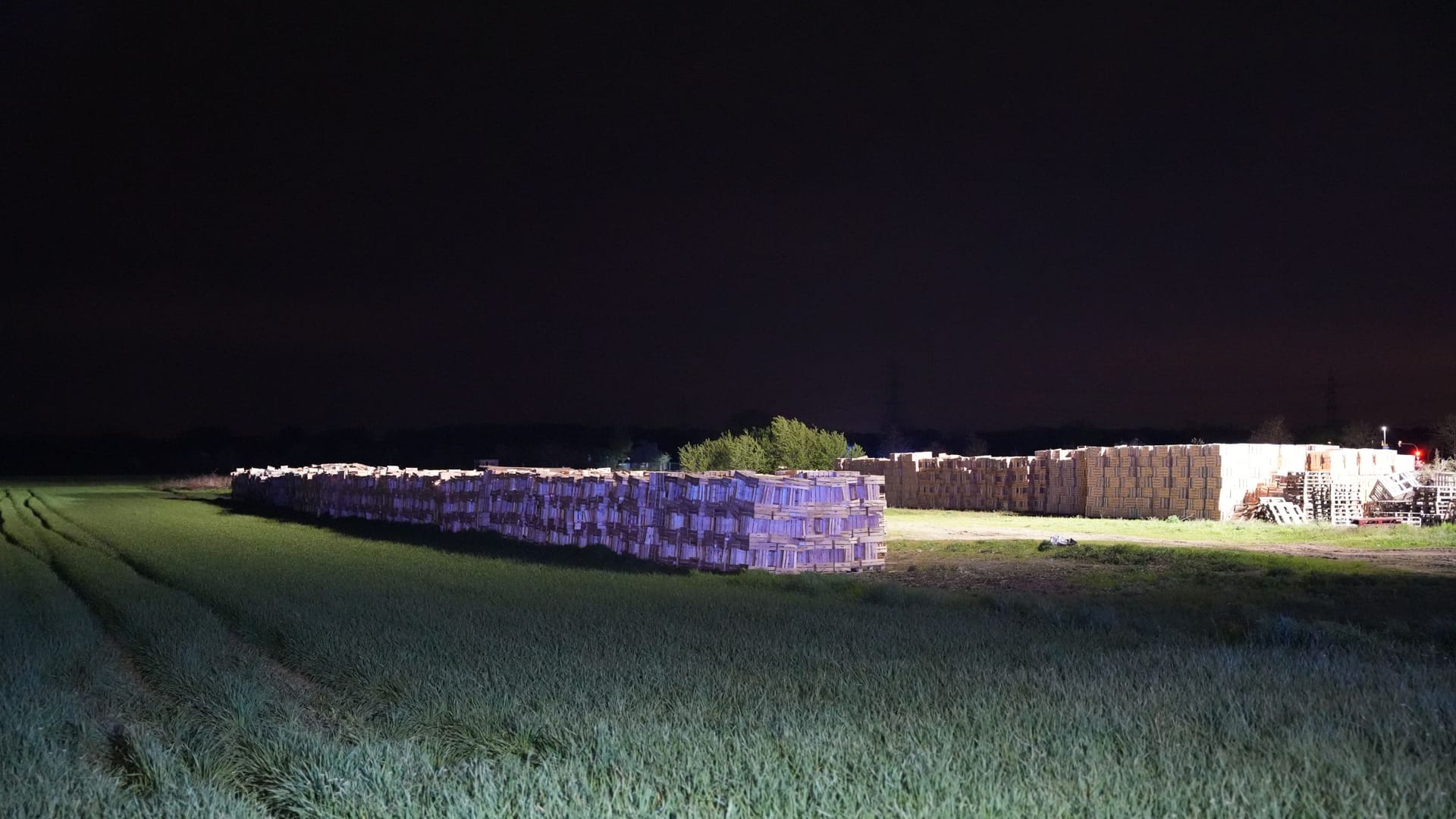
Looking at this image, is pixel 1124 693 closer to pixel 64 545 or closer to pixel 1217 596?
pixel 1217 596

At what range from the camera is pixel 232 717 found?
781cm

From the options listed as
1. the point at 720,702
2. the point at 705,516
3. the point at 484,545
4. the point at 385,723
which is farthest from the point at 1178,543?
the point at 385,723

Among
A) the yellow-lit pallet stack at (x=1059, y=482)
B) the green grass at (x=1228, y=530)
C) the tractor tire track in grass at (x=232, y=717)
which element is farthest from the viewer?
the yellow-lit pallet stack at (x=1059, y=482)

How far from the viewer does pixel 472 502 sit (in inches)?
1078

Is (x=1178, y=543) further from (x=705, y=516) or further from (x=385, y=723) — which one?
(x=385, y=723)

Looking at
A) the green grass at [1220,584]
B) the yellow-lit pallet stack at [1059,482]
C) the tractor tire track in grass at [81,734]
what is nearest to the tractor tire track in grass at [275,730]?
the tractor tire track in grass at [81,734]

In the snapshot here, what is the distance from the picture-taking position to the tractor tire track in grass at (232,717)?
6.17m

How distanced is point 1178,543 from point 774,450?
23.9m

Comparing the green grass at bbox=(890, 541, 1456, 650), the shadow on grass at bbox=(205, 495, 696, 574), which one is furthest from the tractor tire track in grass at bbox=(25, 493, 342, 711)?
the green grass at bbox=(890, 541, 1456, 650)

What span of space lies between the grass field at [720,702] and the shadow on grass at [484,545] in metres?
3.97

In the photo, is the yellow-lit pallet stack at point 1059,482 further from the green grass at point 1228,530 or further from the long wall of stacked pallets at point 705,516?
the long wall of stacked pallets at point 705,516

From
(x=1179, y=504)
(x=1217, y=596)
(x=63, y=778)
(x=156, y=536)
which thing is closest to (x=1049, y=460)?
(x=1179, y=504)

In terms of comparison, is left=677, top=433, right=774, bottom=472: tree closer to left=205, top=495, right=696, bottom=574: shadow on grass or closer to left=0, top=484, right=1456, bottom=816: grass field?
left=205, top=495, right=696, bottom=574: shadow on grass

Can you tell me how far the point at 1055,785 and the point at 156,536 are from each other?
83.3 ft
